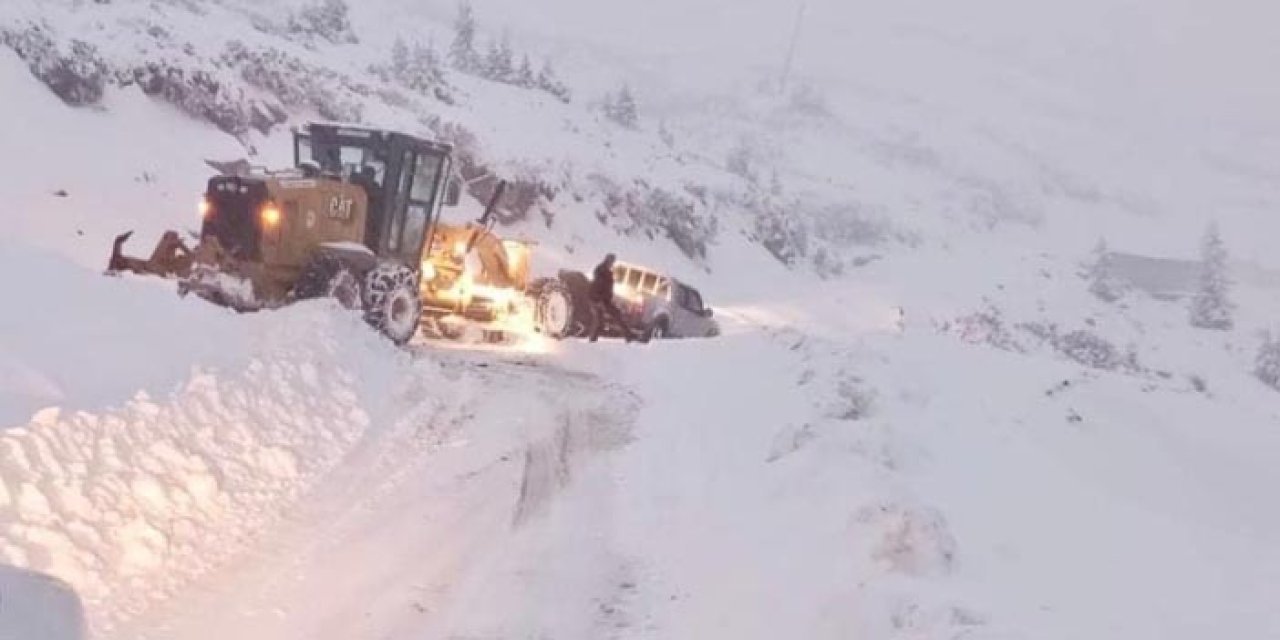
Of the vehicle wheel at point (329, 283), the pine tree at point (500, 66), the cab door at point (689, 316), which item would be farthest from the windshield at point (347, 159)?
the pine tree at point (500, 66)

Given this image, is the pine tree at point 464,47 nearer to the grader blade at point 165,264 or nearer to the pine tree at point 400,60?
the pine tree at point 400,60

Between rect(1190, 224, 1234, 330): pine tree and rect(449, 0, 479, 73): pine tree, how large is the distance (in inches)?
1524

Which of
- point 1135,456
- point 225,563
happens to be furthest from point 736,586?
point 1135,456

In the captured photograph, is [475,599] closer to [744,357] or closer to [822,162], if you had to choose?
[744,357]

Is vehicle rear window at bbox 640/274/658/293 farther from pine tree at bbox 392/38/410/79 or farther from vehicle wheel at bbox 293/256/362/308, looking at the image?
pine tree at bbox 392/38/410/79

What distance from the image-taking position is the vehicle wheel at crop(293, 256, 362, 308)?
A: 14.5 meters

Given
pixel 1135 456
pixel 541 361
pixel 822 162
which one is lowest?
pixel 541 361

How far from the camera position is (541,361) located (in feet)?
51.9

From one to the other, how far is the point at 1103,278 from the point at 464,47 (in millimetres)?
35741

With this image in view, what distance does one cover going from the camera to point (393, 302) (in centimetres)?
1496

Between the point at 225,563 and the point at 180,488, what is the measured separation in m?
1.17

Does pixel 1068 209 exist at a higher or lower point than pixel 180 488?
higher

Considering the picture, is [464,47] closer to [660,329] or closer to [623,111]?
[623,111]

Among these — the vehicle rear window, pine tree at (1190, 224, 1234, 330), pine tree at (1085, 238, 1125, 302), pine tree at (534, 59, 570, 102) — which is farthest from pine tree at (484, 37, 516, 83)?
pine tree at (1190, 224, 1234, 330)
